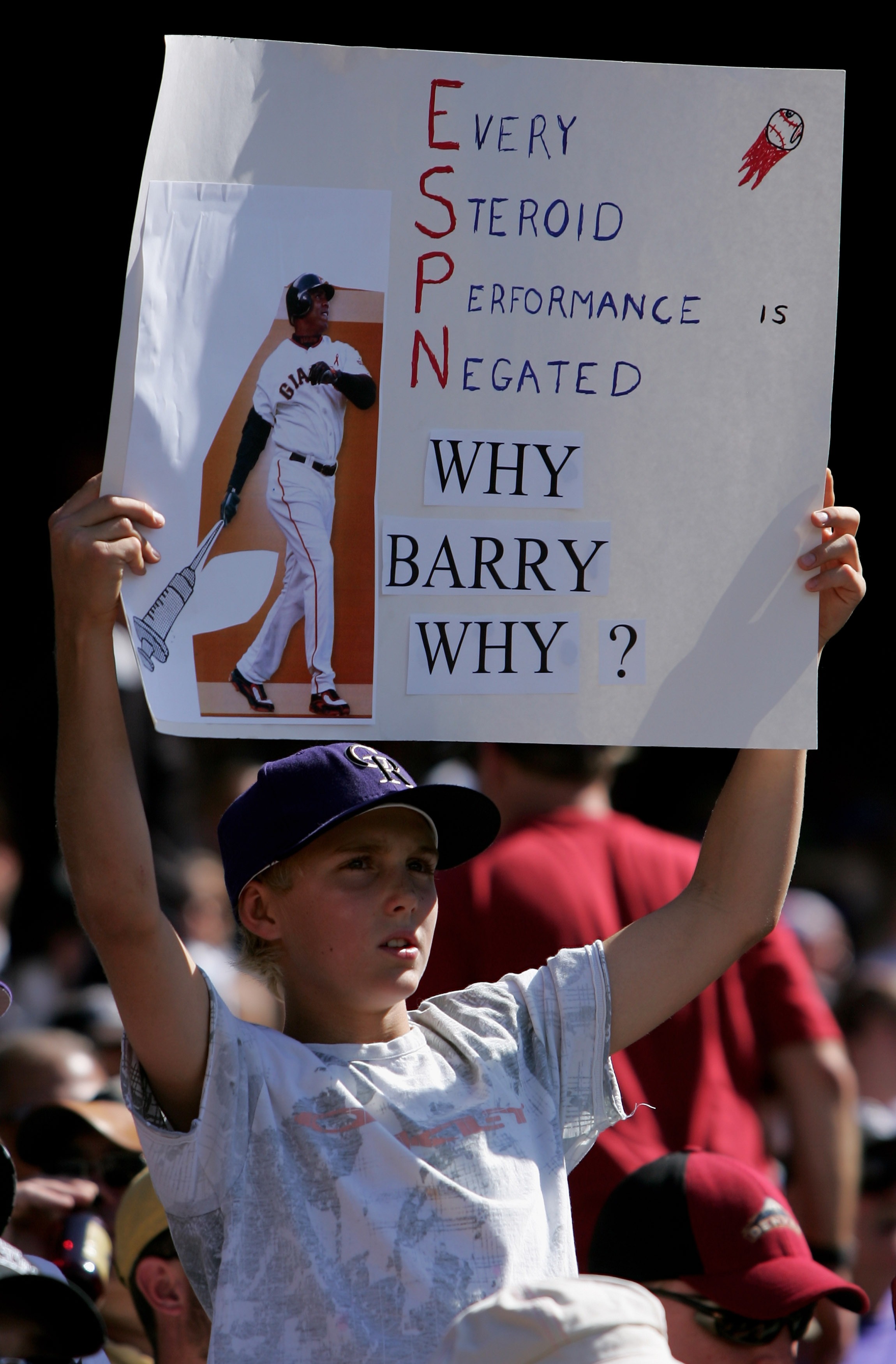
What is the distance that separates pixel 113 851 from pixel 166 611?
34cm

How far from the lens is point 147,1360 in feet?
8.66

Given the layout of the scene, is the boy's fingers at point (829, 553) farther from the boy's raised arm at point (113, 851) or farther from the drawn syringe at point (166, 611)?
the boy's raised arm at point (113, 851)

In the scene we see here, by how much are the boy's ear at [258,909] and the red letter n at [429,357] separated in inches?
26.5

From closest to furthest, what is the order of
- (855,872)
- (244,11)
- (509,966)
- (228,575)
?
(228,575) → (509,966) → (244,11) → (855,872)

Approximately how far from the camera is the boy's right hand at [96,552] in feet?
5.45

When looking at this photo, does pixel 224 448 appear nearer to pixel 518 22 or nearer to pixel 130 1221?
pixel 130 1221

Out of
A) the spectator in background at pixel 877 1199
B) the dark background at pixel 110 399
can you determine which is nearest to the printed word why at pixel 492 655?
the spectator in background at pixel 877 1199

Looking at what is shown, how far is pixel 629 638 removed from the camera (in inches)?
76.0

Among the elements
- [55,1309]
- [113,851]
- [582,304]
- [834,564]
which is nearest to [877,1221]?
[834,564]

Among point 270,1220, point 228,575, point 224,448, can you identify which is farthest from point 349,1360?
point 224,448

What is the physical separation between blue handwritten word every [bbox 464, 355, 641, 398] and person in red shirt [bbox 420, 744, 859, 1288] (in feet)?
3.30

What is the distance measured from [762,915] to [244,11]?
14.7ft

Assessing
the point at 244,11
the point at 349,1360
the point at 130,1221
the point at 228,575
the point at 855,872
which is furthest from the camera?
the point at 855,872

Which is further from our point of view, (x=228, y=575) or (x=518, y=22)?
(x=518, y=22)
